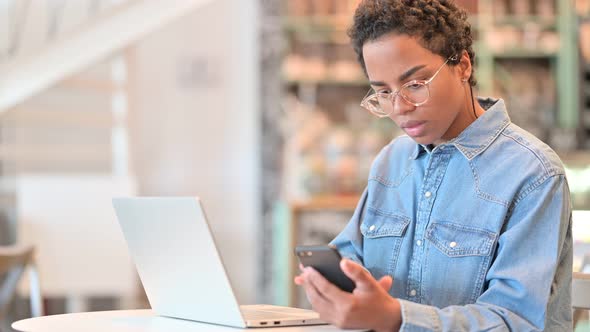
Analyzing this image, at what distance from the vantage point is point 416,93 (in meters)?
1.53

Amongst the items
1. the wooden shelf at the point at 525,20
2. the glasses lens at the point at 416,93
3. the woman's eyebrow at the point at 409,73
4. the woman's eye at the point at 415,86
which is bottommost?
the glasses lens at the point at 416,93

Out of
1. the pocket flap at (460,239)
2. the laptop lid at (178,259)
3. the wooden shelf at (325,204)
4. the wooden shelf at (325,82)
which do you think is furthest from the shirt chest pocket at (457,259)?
the wooden shelf at (325,82)

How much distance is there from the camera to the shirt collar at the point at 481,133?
159 centimetres

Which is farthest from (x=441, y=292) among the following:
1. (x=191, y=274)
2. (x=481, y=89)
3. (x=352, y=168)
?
(x=481, y=89)

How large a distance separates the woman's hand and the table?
0.35ft

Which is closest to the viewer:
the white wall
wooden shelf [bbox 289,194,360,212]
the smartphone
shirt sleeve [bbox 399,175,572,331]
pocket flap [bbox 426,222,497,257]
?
the smartphone

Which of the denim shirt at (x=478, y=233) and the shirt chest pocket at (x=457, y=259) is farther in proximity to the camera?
the shirt chest pocket at (x=457, y=259)

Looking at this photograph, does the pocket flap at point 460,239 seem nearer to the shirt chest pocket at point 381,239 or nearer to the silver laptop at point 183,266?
the shirt chest pocket at point 381,239

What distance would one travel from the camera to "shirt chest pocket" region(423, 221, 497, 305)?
1.52m

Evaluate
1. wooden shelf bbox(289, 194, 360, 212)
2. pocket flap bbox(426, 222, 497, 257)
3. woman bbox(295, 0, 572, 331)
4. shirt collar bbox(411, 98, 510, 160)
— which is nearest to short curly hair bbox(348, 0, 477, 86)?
woman bbox(295, 0, 572, 331)

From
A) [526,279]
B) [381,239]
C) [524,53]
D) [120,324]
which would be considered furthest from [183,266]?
[524,53]

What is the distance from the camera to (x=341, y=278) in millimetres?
1310

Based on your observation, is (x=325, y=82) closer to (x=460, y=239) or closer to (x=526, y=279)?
(x=460, y=239)

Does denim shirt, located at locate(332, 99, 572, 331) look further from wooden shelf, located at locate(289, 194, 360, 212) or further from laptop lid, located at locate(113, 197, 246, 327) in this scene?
wooden shelf, located at locate(289, 194, 360, 212)
